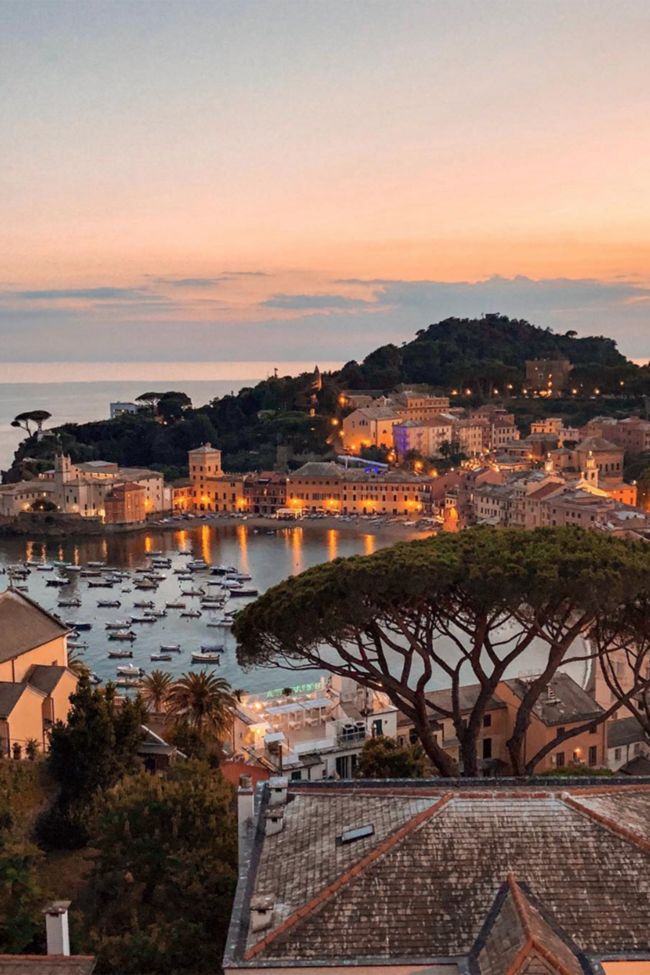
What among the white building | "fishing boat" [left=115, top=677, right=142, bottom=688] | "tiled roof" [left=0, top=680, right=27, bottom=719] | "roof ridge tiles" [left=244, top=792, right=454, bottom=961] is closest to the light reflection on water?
"fishing boat" [left=115, top=677, right=142, bottom=688]

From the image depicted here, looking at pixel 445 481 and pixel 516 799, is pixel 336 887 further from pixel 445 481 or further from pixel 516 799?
pixel 445 481

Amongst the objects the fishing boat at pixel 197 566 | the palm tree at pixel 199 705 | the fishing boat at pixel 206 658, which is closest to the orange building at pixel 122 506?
the fishing boat at pixel 197 566

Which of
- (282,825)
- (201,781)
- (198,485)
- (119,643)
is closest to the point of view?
(282,825)

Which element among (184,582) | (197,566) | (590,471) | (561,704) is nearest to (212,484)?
(197,566)

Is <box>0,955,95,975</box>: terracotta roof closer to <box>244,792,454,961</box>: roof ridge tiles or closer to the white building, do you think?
<box>244,792,454,961</box>: roof ridge tiles

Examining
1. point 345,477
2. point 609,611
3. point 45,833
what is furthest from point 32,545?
point 609,611

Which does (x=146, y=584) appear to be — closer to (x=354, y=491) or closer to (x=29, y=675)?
(x=354, y=491)

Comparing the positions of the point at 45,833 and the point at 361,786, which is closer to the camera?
the point at 361,786
